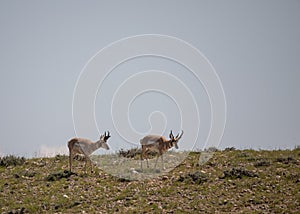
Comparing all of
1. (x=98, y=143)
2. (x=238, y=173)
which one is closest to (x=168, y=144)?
(x=98, y=143)

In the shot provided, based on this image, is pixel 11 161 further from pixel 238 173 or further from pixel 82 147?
pixel 238 173

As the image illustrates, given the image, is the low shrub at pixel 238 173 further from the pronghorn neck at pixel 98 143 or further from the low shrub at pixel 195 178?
the pronghorn neck at pixel 98 143

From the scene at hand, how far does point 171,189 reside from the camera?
62.8 feet

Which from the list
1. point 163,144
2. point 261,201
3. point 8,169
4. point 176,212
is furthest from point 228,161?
point 8,169

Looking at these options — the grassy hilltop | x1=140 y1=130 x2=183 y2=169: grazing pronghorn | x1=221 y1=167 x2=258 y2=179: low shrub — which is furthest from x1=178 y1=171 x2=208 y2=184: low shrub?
x1=140 y1=130 x2=183 y2=169: grazing pronghorn

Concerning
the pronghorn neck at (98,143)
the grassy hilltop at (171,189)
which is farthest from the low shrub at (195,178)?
the pronghorn neck at (98,143)

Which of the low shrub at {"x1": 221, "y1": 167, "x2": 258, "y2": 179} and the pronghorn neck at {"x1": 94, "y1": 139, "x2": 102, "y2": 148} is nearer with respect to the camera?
the low shrub at {"x1": 221, "y1": 167, "x2": 258, "y2": 179}

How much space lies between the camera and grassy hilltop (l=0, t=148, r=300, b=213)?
690 inches

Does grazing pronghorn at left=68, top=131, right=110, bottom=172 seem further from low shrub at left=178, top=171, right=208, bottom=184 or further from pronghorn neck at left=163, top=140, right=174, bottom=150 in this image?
low shrub at left=178, top=171, right=208, bottom=184

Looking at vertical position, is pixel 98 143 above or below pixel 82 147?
above

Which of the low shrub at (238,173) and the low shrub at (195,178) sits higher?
the low shrub at (238,173)

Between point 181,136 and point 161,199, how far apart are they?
6027 millimetres

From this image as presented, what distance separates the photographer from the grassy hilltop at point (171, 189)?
17.5 m

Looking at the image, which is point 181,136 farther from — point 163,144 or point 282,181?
point 282,181
